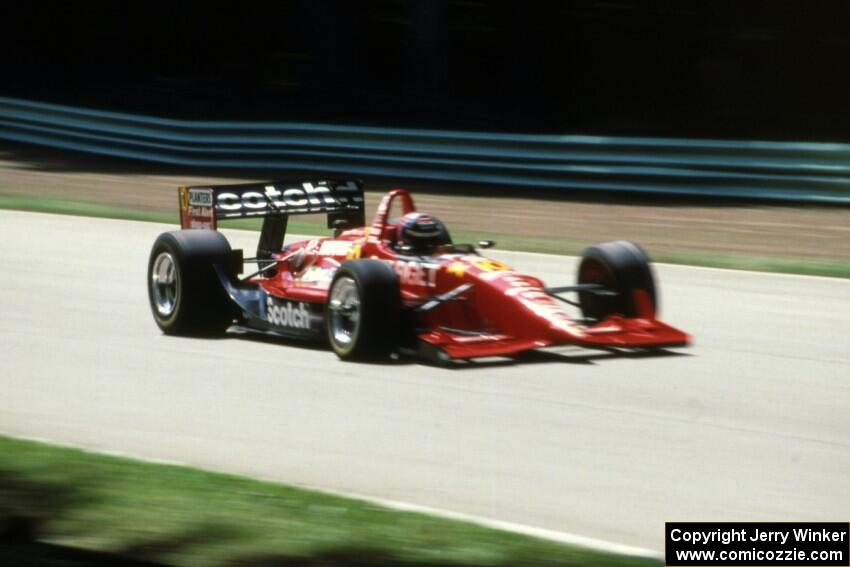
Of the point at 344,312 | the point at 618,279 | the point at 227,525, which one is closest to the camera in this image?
the point at 227,525

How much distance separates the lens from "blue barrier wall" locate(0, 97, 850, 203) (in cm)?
1889

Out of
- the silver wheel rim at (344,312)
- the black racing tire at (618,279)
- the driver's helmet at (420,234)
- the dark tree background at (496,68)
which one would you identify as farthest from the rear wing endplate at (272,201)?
the dark tree background at (496,68)

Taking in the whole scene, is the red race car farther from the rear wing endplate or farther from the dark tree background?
the dark tree background

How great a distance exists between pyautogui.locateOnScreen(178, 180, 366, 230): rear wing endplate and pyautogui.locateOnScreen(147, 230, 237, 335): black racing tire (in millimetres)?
457

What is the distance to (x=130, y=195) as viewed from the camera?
70.6 feet

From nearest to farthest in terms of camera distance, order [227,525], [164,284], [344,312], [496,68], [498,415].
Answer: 1. [227,525]
2. [498,415]
3. [344,312]
4. [164,284]
5. [496,68]

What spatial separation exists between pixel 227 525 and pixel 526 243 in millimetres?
11018

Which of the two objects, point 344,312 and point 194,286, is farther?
point 194,286

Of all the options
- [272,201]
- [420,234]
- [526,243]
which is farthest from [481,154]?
[420,234]

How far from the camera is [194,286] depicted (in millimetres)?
10680

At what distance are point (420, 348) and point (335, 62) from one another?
2150cm

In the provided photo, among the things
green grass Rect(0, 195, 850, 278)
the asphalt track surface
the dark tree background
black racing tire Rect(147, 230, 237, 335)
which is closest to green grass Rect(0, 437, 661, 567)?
the asphalt track surface

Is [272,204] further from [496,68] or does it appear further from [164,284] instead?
[496,68]

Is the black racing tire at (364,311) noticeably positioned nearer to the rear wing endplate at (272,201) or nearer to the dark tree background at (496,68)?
the rear wing endplate at (272,201)
